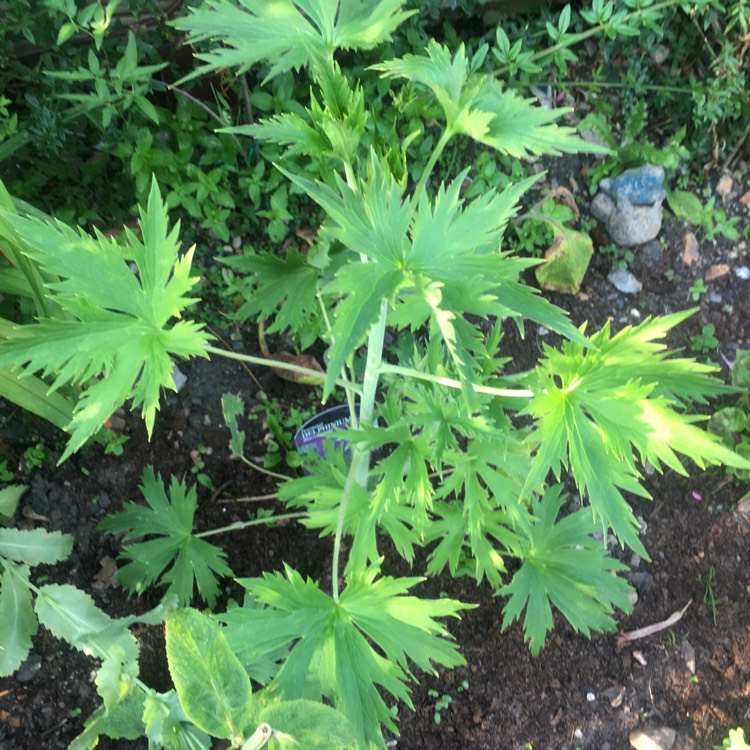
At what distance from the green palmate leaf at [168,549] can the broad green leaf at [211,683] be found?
0.70 m

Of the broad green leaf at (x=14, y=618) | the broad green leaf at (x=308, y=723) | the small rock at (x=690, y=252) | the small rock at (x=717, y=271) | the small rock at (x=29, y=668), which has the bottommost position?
the small rock at (x=29, y=668)

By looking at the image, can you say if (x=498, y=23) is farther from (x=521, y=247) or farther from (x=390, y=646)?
(x=390, y=646)

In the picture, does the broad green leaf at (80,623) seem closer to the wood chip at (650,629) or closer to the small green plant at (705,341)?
the wood chip at (650,629)

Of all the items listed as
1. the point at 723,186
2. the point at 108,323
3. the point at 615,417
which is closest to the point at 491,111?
the point at 615,417

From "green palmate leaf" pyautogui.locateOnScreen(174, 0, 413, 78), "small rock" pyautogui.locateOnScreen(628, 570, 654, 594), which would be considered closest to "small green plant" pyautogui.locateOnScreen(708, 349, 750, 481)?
"small rock" pyautogui.locateOnScreen(628, 570, 654, 594)

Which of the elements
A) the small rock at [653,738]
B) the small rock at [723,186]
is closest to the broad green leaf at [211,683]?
the small rock at [653,738]

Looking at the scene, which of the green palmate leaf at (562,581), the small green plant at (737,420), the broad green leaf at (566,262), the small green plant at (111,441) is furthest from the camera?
the broad green leaf at (566,262)

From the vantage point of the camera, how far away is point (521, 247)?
1.89 metres

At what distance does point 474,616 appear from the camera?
1.56 m

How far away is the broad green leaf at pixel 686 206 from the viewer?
6.66 ft

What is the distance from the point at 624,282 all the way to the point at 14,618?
1.78 meters

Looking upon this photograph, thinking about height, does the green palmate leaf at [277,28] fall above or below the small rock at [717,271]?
above

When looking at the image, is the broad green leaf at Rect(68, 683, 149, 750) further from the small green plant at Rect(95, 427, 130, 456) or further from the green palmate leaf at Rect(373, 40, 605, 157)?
the green palmate leaf at Rect(373, 40, 605, 157)

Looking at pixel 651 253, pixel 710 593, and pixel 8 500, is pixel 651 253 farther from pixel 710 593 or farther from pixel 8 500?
pixel 8 500
